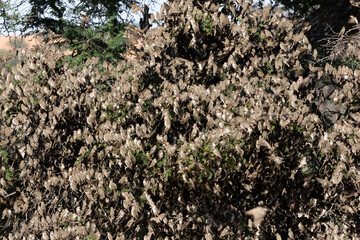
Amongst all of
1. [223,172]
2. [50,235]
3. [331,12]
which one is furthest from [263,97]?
[331,12]

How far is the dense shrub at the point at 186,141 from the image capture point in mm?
3915

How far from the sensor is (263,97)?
4234 mm

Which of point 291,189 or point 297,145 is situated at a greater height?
point 297,145

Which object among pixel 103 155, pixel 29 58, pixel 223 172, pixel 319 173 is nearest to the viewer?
pixel 223 172

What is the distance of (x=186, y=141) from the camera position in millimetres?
4098

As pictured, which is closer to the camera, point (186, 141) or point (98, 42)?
point (186, 141)

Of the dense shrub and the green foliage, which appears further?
the green foliage

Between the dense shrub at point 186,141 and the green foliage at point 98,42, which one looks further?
the green foliage at point 98,42

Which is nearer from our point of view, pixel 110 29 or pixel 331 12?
pixel 331 12

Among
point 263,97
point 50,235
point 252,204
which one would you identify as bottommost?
point 50,235

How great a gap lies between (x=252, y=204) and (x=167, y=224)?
101 centimetres

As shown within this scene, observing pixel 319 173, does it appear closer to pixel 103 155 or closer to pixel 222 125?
pixel 222 125

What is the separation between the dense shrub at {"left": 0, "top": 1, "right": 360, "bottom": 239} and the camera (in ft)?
12.8

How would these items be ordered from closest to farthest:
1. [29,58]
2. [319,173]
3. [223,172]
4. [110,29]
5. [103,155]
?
1. [223,172]
2. [319,173]
3. [103,155]
4. [29,58]
5. [110,29]
